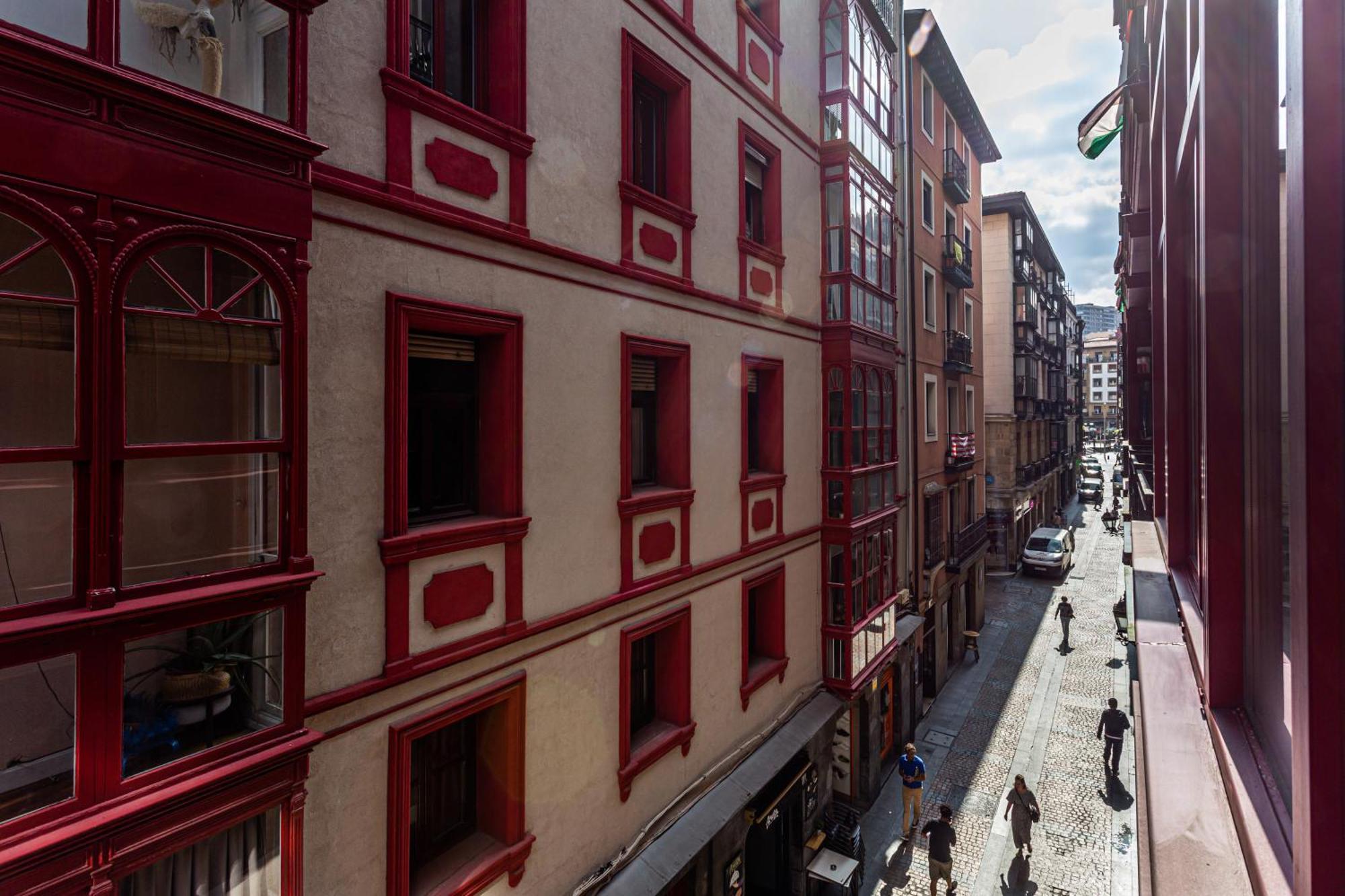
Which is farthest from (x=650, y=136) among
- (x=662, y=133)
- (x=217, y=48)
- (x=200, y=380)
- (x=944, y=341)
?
(x=944, y=341)

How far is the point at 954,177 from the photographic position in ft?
67.7

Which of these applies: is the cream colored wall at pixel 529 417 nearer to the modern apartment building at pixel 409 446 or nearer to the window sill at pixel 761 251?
the modern apartment building at pixel 409 446

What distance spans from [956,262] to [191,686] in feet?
70.6

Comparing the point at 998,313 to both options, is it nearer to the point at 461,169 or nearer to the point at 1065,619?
the point at 1065,619

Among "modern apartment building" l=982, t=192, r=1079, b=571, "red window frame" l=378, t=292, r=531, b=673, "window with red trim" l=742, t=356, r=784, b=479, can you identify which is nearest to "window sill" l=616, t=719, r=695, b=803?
"red window frame" l=378, t=292, r=531, b=673

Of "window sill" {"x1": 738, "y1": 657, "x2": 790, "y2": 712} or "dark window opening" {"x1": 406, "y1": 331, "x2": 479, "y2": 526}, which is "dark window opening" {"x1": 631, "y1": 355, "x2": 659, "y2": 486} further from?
"window sill" {"x1": 738, "y1": 657, "x2": 790, "y2": 712}

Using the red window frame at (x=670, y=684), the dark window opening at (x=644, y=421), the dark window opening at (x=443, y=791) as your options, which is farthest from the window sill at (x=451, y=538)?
the dark window opening at (x=644, y=421)

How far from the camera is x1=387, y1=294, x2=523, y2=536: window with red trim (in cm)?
581

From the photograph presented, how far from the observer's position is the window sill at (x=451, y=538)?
511 centimetres

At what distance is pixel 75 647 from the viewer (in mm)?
3197

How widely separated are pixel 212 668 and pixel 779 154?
10060 mm

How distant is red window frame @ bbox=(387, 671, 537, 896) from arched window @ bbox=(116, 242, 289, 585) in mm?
2169

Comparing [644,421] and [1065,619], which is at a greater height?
[644,421]

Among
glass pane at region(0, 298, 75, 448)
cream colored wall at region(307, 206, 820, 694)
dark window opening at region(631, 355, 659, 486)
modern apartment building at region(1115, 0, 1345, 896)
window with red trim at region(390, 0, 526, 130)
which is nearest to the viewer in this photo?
modern apartment building at region(1115, 0, 1345, 896)
